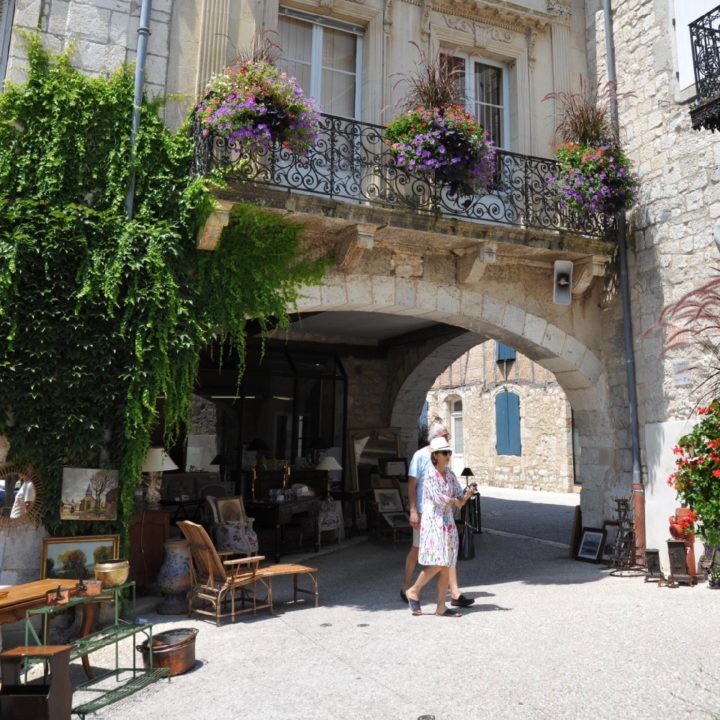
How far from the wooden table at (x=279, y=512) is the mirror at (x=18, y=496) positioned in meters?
3.06

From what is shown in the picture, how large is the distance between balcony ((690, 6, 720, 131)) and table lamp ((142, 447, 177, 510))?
5.40m

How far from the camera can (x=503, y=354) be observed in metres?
17.6

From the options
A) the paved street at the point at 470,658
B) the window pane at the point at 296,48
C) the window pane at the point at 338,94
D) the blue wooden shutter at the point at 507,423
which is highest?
the window pane at the point at 296,48

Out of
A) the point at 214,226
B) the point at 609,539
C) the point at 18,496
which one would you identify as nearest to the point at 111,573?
the point at 18,496

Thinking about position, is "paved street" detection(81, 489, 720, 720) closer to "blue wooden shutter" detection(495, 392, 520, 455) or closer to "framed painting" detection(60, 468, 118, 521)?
"framed painting" detection(60, 468, 118, 521)

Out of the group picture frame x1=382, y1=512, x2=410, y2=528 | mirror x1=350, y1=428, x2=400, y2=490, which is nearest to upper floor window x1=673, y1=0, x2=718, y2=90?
picture frame x1=382, y1=512, x2=410, y2=528

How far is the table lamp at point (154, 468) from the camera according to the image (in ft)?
18.2

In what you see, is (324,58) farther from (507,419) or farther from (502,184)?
(507,419)

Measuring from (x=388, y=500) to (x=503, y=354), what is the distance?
934 centimetres

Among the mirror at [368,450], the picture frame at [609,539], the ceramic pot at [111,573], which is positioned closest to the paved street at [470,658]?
the ceramic pot at [111,573]

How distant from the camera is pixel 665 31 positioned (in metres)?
6.79

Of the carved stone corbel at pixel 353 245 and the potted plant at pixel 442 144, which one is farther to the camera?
the potted plant at pixel 442 144

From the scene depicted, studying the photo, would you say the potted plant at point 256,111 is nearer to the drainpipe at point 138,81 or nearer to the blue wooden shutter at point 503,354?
the drainpipe at point 138,81

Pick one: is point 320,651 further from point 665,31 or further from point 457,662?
point 665,31
